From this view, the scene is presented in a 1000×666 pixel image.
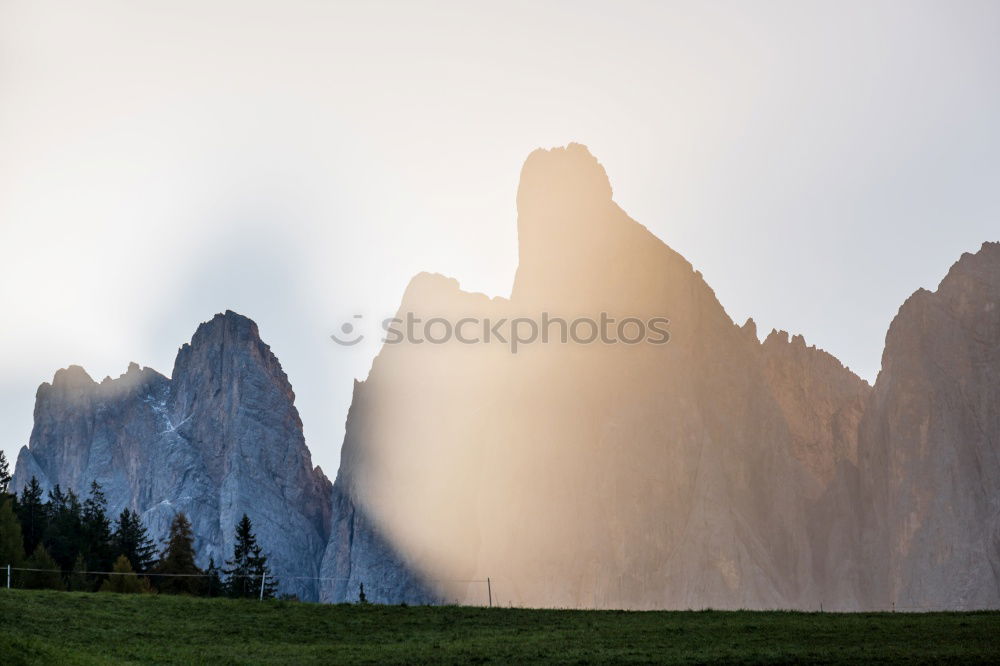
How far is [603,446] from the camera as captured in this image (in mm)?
124562

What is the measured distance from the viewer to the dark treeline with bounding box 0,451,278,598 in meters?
66.9

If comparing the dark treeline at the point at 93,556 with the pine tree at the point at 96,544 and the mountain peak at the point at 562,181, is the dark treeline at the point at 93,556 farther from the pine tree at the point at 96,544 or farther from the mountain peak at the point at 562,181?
the mountain peak at the point at 562,181

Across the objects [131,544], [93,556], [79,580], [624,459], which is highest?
[624,459]

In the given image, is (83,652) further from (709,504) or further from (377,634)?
(709,504)

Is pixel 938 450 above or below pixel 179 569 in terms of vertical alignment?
above

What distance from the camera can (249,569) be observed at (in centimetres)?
9238

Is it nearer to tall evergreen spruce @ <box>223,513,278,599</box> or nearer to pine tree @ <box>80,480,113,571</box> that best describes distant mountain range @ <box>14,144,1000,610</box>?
tall evergreen spruce @ <box>223,513,278,599</box>

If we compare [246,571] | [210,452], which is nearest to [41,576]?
[246,571]

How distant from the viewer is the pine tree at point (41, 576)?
63969mm

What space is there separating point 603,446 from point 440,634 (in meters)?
86.6

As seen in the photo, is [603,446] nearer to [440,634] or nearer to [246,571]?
[246,571]

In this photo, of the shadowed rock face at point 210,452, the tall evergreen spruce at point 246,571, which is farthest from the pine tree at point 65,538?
the shadowed rock face at point 210,452

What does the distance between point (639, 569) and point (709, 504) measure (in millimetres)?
10026

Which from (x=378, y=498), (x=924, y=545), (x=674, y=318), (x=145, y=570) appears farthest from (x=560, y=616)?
(x=378, y=498)
